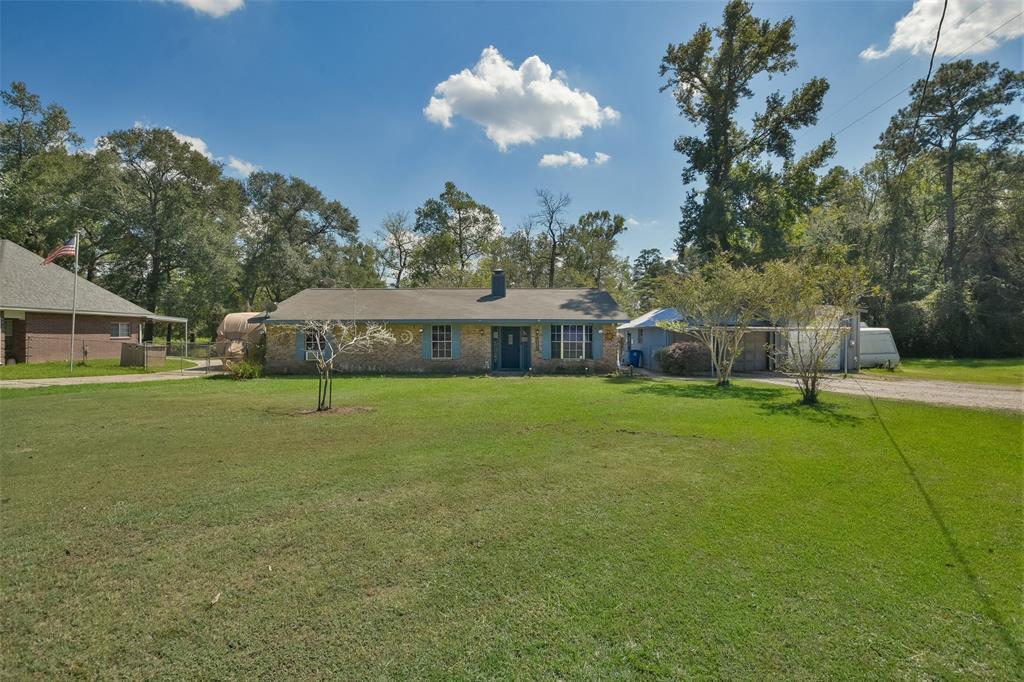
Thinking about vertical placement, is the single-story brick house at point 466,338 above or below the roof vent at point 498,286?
below

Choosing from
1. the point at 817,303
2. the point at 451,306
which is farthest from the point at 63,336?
the point at 817,303

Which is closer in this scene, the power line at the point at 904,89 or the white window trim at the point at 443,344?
the power line at the point at 904,89

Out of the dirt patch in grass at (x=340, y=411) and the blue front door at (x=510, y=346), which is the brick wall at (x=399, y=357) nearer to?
the blue front door at (x=510, y=346)

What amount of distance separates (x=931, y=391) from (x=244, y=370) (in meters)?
23.0

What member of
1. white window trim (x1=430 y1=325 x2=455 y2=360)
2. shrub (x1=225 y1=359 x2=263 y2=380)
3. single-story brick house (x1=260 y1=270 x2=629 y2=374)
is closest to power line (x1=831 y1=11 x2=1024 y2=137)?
single-story brick house (x1=260 y1=270 x2=629 y2=374)

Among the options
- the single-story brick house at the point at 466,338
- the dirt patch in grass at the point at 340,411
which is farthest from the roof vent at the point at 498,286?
the dirt patch in grass at the point at 340,411

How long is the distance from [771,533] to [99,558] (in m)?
5.75

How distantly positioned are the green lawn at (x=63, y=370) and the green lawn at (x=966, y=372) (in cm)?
3059

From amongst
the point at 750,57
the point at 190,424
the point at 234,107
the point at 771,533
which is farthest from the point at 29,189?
the point at 750,57

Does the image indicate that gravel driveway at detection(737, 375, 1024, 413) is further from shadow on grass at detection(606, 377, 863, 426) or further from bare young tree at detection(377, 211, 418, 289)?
bare young tree at detection(377, 211, 418, 289)

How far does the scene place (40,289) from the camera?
20.3m

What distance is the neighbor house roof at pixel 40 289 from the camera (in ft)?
62.5

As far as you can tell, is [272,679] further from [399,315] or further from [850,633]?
[399,315]

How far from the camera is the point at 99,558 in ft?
11.7
